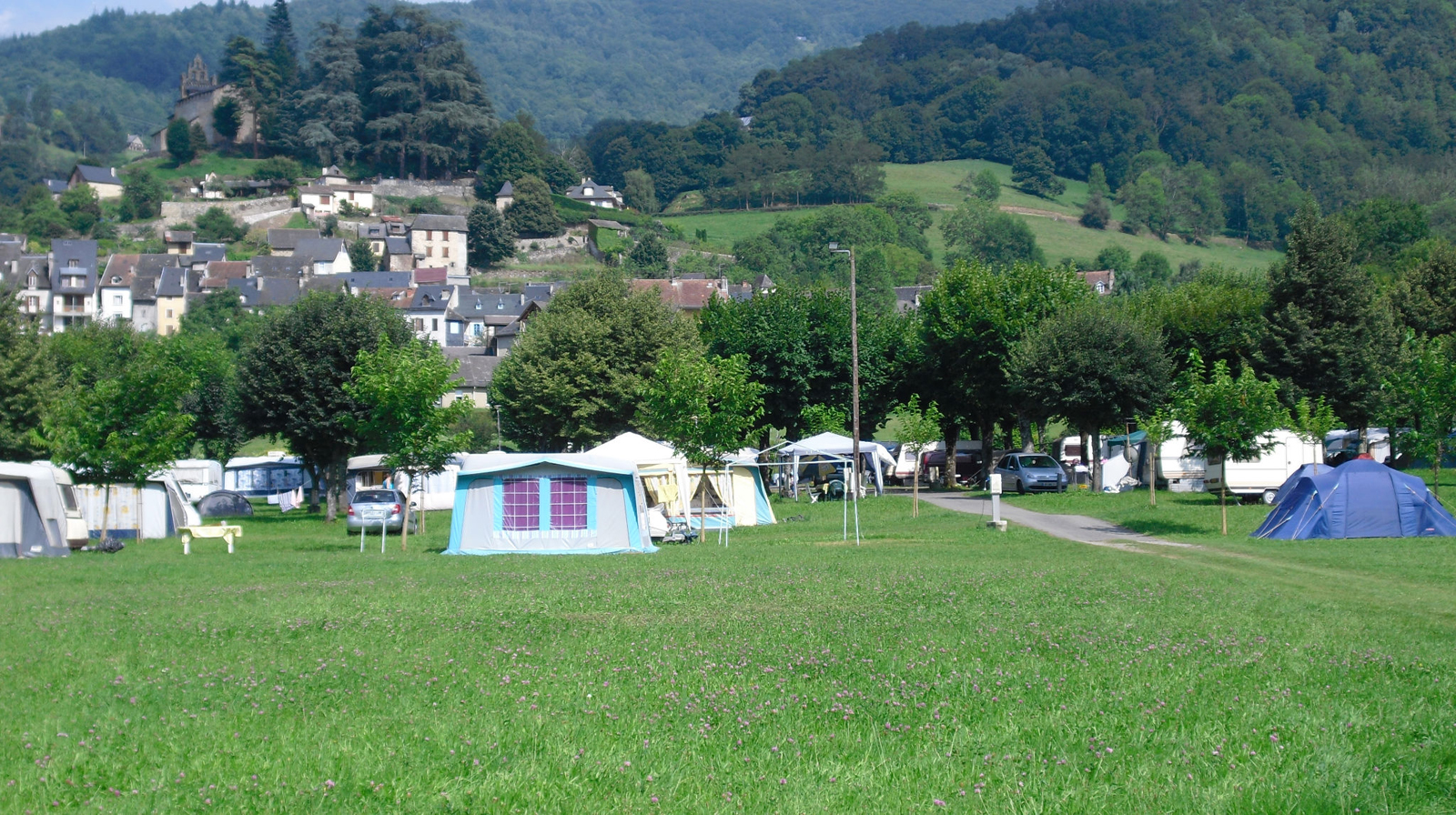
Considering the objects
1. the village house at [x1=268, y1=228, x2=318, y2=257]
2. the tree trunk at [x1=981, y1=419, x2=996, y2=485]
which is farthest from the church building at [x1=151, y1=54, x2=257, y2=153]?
the tree trunk at [x1=981, y1=419, x2=996, y2=485]

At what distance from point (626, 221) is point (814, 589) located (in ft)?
514

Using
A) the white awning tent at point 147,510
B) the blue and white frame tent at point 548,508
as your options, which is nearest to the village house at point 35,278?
the white awning tent at point 147,510

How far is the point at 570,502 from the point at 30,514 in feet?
36.0

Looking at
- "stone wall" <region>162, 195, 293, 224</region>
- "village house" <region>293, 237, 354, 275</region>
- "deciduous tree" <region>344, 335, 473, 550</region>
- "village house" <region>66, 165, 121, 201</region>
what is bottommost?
"deciduous tree" <region>344, 335, 473, 550</region>

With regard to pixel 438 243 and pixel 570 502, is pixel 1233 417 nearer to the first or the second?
pixel 570 502

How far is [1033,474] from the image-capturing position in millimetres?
43562

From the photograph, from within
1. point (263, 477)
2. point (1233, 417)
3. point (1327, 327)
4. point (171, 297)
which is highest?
point (171, 297)

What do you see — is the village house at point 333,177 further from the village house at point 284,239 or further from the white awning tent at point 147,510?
the white awning tent at point 147,510

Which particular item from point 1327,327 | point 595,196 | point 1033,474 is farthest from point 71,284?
point 1327,327

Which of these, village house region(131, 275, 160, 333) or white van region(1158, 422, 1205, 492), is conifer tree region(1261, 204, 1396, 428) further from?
village house region(131, 275, 160, 333)

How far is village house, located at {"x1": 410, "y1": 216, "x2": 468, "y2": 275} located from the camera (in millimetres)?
148000

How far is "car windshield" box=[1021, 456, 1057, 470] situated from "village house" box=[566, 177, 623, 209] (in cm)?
14014

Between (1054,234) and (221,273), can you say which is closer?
(221,273)

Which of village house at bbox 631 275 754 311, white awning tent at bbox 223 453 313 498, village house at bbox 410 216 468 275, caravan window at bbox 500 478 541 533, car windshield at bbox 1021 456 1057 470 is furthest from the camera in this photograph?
village house at bbox 410 216 468 275
